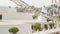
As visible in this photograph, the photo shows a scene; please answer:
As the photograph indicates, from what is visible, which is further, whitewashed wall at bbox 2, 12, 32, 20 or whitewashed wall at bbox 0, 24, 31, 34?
whitewashed wall at bbox 2, 12, 32, 20

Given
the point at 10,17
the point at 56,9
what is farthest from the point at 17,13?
the point at 56,9

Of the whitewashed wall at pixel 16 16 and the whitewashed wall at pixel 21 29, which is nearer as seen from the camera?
the whitewashed wall at pixel 21 29

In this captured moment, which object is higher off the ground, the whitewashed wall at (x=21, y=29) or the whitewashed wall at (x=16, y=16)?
the whitewashed wall at (x=16, y=16)

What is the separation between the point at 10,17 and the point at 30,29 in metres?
1.82

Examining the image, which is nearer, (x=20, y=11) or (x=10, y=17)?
(x=10, y=17)

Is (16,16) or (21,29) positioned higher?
(16,16)

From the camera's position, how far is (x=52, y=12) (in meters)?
6.04

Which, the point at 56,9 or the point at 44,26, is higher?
the point at 56,9

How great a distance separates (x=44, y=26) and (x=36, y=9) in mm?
1382

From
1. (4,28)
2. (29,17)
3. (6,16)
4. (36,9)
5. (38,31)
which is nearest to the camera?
(4,28)

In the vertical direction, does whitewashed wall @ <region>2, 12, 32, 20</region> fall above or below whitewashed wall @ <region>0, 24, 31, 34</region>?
above

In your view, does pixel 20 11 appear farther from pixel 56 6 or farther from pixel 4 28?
pixel 4 28

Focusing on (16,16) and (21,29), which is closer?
(21,29)

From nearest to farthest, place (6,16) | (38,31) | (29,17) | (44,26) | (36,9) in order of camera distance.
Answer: (38,31)
(44,26)
(6,16)
(29,17)
(36,9)
